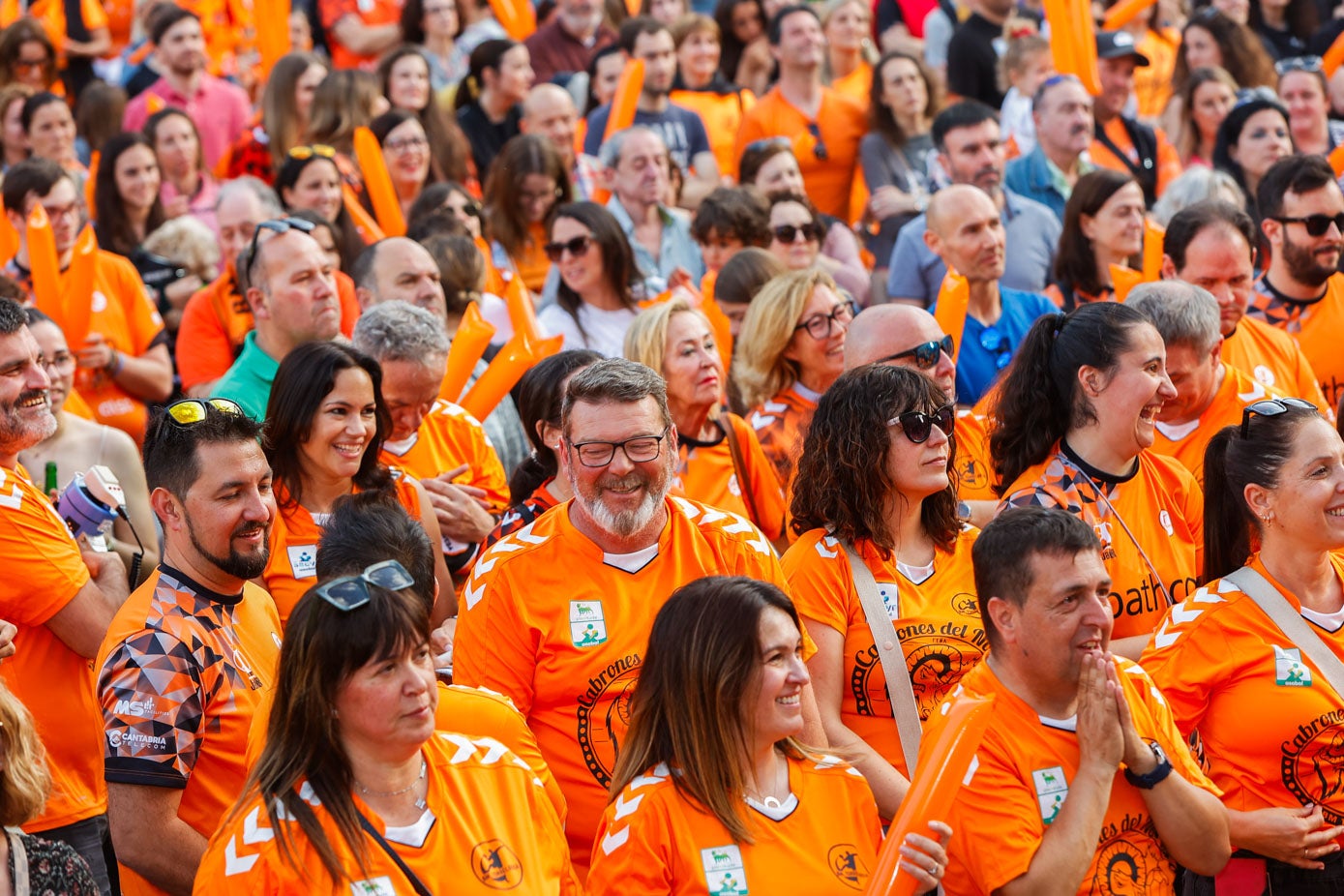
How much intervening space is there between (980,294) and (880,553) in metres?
2.93

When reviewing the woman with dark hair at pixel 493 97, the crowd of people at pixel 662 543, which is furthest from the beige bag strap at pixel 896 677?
→ the woman with dark hair at pixel 493 97

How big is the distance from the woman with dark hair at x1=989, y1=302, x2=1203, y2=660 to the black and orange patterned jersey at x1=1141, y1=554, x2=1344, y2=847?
1.29 ft

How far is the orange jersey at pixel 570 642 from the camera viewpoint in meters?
4.31

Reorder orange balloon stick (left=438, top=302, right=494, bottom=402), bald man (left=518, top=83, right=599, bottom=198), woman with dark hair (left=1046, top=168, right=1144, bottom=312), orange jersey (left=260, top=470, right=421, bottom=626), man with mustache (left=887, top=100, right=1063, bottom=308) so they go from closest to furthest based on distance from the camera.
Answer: orange jersey (left=260, top=470, right=421, bottom=626) < orange balloon stick (left=438, top=302, right=494, bottom=402) < woman with dark hair (left=1046, top=168, right=1144, bottom=312) < man with mustache (left=887, top=100, right=1063, bottom=308) < bald man (left=518, top=83, right=599, bottom=198)

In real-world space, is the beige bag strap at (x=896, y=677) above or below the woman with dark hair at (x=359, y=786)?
below

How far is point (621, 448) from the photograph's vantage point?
4.36 m

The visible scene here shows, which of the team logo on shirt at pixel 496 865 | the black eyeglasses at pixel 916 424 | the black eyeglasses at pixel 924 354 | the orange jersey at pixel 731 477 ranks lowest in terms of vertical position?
the orange jersey at pixel 731 477

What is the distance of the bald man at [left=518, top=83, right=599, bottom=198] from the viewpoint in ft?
32.3

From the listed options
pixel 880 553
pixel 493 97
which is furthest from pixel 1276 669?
pixel 493 97

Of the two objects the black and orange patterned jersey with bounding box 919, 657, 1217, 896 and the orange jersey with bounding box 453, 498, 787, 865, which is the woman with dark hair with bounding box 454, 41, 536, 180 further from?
the black and orange patterned jersey with bounding box 919, 657, 1217, 896

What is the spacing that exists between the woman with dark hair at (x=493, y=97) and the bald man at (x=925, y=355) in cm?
553

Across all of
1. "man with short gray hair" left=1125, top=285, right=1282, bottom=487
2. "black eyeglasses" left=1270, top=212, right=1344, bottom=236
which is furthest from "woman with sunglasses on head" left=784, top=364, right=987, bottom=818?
"black eyeglasses" left=1270, top=212, right=1344, bottom=236

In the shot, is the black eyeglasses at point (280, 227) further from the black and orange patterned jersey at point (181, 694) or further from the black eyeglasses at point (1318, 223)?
the black eyeglasses at point (1318, 223)

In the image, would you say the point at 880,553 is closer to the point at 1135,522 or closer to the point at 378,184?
the point at 1135,522
